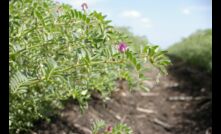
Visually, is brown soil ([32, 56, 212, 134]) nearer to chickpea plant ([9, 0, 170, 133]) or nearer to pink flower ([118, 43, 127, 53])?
chickpea plant ([9, 0, 170, 133])

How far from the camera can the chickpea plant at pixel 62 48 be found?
58.2 inches

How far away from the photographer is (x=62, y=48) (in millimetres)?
1763

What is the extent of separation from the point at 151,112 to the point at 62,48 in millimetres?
3393


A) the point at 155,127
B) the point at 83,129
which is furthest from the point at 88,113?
the point at 155,127

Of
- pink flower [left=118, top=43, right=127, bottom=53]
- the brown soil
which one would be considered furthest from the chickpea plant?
the brown soil

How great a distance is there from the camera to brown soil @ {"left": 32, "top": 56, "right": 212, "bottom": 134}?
3.32 meters

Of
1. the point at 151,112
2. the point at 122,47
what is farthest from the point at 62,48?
the point at 151,112

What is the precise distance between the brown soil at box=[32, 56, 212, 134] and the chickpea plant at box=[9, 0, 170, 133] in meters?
1.18

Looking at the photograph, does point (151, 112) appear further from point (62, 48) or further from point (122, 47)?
point (122, 47)

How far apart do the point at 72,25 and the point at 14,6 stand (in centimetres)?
29

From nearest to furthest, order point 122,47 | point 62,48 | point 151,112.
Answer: point 122,47 < point 62,48 < point 151,112

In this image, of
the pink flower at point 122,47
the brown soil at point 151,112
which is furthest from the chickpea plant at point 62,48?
the brown soil at point 151,112

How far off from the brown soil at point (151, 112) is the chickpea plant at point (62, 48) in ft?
3.86
